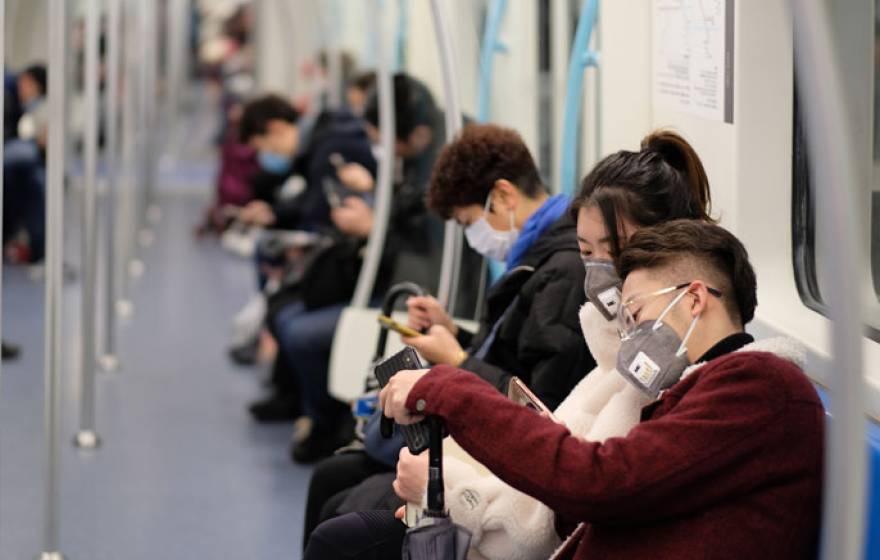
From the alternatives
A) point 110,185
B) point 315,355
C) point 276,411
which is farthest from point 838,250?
point 110,185

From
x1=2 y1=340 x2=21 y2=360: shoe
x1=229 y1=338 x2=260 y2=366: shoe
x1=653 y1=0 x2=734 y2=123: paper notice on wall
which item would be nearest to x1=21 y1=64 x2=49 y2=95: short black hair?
x1=2 y1=340 x2=21 y2=360: shoe

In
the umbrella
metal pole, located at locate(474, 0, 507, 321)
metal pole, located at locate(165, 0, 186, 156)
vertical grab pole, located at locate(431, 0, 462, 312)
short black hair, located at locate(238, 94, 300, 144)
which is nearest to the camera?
the umbrella

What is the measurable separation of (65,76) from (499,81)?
1.77 m

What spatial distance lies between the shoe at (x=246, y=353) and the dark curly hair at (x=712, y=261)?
5415mm

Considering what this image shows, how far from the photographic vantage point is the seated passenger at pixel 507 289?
3258 millimetres

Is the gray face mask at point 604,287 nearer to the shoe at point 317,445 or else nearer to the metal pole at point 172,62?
the shoe at point 317,445

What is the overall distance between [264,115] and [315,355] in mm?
Answer: 2504

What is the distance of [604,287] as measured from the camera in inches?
107

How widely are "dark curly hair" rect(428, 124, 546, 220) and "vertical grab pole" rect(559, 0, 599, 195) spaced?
370 millimetres

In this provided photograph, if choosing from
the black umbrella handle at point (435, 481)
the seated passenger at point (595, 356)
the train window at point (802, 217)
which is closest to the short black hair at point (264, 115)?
the train window at point (802, 217)

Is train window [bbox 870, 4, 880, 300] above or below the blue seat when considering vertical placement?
above

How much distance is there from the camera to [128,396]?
265 inches

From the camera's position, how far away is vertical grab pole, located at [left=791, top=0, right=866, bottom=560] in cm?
152

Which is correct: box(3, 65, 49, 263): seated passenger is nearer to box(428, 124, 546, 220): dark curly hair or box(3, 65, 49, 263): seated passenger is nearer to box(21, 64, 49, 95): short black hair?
box(21, 64, 49, 95): short black hair
